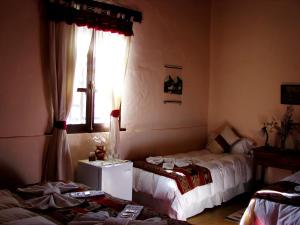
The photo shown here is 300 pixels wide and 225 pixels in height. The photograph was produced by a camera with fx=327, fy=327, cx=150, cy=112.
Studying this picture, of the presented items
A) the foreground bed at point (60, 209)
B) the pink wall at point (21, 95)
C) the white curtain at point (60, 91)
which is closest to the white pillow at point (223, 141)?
the white curtain at point (60, 91)

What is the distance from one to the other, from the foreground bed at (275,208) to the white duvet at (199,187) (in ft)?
3.00

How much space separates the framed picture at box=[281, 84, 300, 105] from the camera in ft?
15.3

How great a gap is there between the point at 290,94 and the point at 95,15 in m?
2.96

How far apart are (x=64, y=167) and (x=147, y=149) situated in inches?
56.3

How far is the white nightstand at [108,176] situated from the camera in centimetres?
344

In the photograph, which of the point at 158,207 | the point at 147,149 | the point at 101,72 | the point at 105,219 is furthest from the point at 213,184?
the point at 105,219

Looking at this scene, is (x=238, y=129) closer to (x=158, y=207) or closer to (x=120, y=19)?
(x=158, y=207)

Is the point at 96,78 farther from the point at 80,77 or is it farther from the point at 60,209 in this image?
the point at 60,209

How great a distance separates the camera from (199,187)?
151 inches

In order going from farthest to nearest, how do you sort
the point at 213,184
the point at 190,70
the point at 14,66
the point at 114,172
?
1. the point at 190,70
2. the point at 213,184
3. the point at 114,172
4. the point at 14,66

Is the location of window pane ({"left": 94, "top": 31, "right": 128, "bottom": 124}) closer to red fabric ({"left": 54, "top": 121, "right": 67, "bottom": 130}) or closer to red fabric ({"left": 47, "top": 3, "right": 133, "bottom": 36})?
red fabric ({"left": 47, "top": 3, "right": 133, "bottom": 36})

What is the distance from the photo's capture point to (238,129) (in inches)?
211

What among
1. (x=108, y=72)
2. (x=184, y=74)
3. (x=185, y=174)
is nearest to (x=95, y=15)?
(x=108, y=72)

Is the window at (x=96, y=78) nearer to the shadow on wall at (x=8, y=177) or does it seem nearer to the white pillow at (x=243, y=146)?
the shadow on wall at (x=8, y=177)
